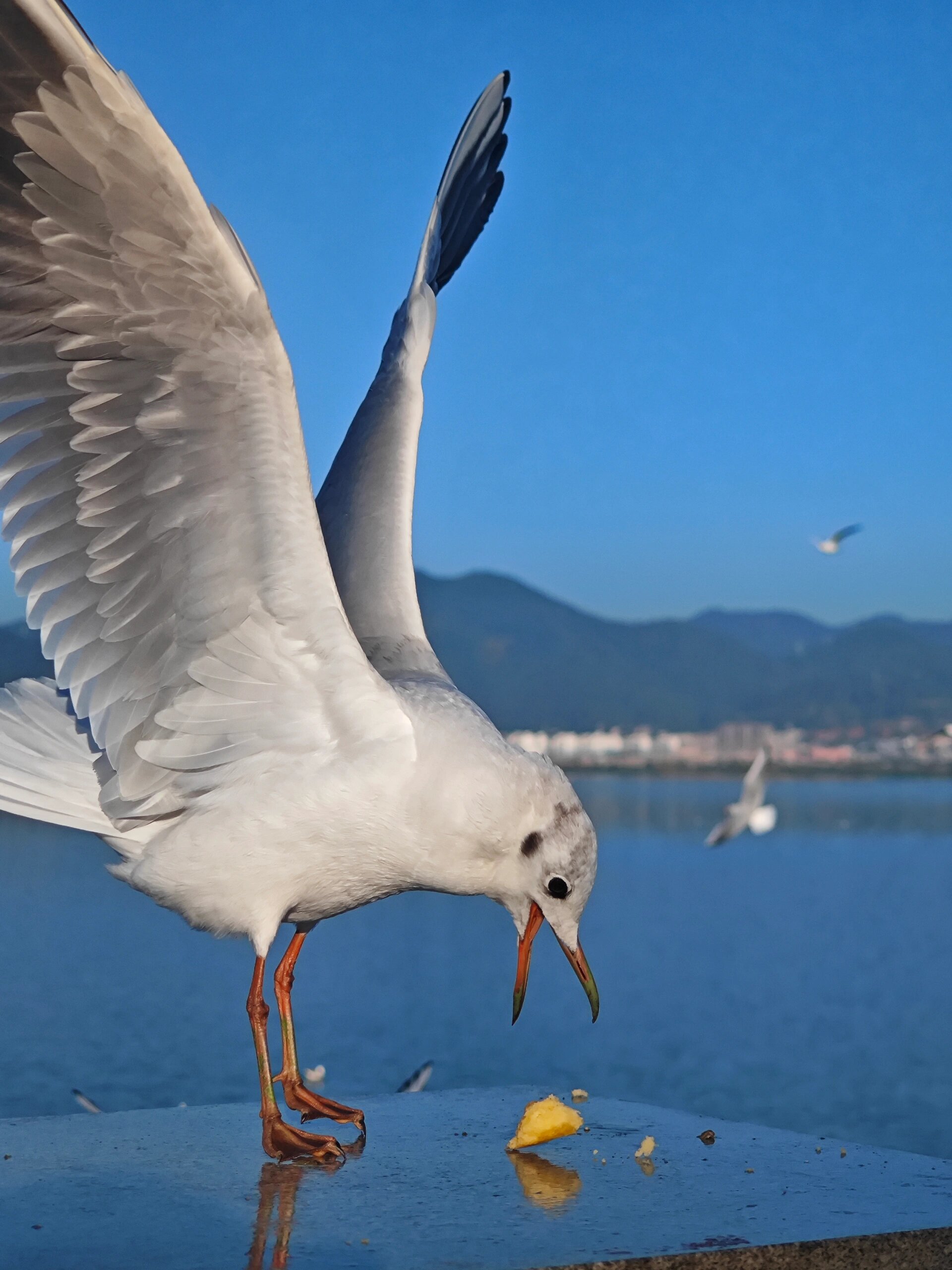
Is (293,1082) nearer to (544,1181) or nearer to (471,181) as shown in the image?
(544,1181)

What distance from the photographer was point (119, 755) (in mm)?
4070

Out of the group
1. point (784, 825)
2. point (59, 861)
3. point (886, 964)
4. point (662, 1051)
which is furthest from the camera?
point (784, 825)

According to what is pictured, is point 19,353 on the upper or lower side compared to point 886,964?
upper

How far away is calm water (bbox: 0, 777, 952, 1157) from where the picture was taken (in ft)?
66.5

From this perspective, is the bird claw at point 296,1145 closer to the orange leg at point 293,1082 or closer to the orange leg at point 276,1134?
the orange leg at point 276,1134

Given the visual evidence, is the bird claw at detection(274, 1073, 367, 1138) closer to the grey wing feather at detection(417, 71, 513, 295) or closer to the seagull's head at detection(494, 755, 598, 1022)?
the seagull's head at detection(494, 755, 598, 1022)

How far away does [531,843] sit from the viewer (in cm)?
392

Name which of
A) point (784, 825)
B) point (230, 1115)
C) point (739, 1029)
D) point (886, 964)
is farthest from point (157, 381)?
point (784, 825)

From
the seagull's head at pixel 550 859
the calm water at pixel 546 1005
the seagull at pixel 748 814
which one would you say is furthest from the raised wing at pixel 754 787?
the seagull's head at pixel 550 859

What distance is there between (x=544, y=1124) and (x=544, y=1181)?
1.43 ft

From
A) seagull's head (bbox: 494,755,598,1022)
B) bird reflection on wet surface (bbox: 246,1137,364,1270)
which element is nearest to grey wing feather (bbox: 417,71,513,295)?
seagull's head (bbox: 494,755,598,1022)

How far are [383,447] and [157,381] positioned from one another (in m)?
1.88

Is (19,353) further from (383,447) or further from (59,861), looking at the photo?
(59,861)

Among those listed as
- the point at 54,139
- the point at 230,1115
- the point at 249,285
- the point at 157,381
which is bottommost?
the point at 230,1115
